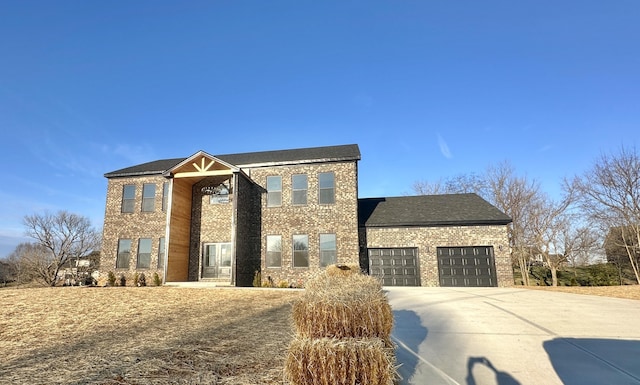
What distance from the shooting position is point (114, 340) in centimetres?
546

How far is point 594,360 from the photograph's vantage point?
183 inches

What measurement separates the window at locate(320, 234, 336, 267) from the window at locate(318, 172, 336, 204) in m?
1.84

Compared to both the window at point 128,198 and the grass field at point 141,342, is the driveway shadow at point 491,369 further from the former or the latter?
the window at point 128,198

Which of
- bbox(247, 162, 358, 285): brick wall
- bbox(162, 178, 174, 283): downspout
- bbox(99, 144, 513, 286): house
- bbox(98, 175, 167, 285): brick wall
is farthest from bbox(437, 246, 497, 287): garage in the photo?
bbox(98, 175, 167, 285): brick wall

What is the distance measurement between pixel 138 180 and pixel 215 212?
5.03 metres

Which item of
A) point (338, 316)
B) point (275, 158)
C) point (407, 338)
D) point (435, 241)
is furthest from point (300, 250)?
point (338, 316)

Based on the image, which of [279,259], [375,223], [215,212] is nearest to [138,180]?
[215,212]

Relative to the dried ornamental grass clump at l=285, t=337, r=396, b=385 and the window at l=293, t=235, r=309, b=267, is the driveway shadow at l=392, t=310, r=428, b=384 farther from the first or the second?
the window at l=293, t=235, r=309, b=267

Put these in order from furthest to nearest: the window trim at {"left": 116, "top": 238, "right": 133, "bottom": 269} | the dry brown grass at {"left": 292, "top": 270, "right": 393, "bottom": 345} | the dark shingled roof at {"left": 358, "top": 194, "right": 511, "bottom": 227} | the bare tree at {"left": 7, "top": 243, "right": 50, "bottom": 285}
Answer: the bare tree at {"left": 7, "top": 243, "right": 50, "bottom": 285}
the window trim at {"left": 116, "top": 238, "right": 133, "bottom": 269}
the dark shingled roof at {"left": 358, "top": 194, "right": 511, "bottom": 227}
the dry brown grass at {"left": 292, "top": 270, "right": 393, "bottom": 345}

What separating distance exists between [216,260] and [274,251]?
3.15 meters

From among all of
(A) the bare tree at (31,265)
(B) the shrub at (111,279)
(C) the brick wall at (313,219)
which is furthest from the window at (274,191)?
(A) the bare tree at (31,265)

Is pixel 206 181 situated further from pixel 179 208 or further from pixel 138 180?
pixel 138 180

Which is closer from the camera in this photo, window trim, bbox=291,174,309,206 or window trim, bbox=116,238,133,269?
window trim, bbox=291,174,309,206

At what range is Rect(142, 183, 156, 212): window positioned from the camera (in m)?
18.1
